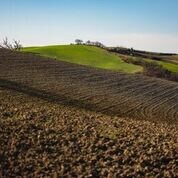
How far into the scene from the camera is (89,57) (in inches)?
3292

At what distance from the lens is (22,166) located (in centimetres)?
1309

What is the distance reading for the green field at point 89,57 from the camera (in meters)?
72.8

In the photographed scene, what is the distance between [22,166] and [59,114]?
612 cm

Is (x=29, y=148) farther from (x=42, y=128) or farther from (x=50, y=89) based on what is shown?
(x=50, y=89)

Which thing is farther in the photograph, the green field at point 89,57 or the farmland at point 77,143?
the green field at point 89,57

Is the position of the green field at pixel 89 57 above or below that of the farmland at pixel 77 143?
below

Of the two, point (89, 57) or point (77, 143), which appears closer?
point (77, 143)

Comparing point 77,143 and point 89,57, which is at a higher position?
point 77,143

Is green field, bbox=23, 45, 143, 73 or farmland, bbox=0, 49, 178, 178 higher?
farmland, bbox=0, 49, 178, 178

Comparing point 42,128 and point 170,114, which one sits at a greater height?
point 42,128

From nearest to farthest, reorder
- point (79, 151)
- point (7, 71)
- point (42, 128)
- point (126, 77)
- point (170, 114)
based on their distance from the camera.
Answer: point (79, 151)
point (42, 128)
point (170, 114)
point (7, 71)
point (126, 77)

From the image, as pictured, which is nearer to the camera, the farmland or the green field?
the farmland

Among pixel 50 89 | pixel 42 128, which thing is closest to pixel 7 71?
pixel 50 89

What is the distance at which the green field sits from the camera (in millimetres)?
72750
